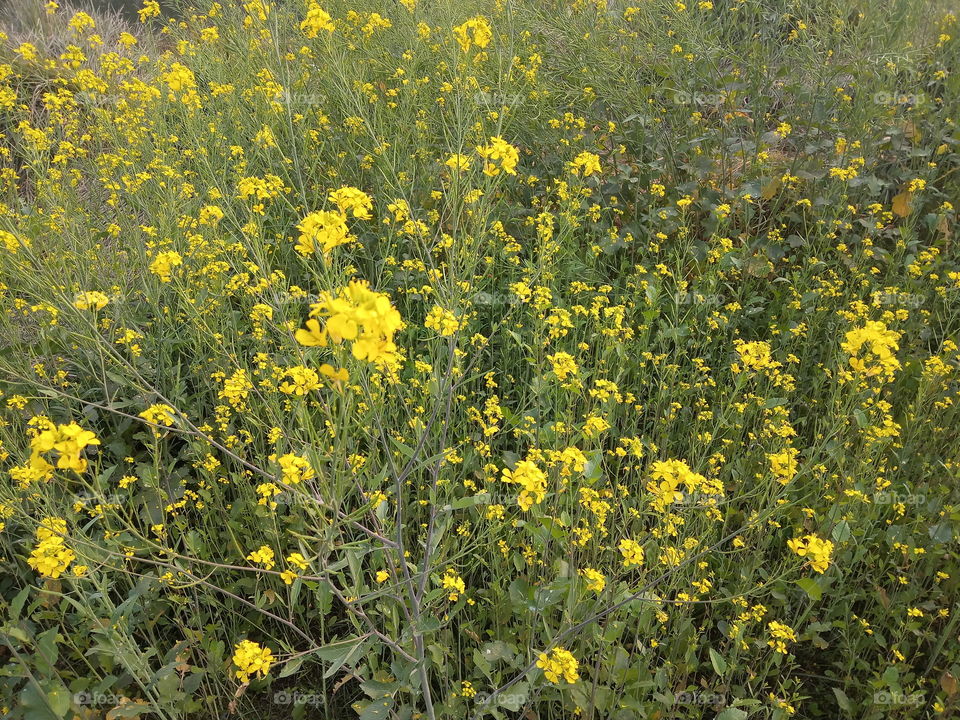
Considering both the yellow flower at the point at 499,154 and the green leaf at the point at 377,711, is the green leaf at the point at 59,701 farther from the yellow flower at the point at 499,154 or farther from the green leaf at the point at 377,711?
the yellow flower at the point at 499,154

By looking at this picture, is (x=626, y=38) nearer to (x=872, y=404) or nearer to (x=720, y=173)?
(x=720, y=173)

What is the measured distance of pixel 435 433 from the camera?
225 cm

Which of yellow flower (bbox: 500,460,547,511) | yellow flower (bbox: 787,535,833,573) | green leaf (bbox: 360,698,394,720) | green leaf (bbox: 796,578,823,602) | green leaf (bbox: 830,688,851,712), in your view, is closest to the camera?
yellow flower (bbox: 500,460,547,511)

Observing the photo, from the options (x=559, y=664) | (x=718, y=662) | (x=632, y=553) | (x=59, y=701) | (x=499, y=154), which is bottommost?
(x=59, y=701)

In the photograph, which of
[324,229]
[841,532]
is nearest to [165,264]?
[324,229]

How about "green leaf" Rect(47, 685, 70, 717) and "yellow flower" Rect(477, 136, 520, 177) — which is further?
"yellow flower" Rect(477, 136, 520, 177)

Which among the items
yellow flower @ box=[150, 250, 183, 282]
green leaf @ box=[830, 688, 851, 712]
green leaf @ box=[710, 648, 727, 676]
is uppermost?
yellow flower @ box=[150, 250, 183, 282]

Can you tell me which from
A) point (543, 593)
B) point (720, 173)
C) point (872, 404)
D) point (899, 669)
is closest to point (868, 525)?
point (899, 669)

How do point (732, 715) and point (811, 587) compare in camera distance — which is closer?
point (732, 715)

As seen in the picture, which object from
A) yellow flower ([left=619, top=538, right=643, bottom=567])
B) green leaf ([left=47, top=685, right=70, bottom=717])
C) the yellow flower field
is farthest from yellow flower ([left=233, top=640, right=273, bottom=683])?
yellow flower ([left=619, top=538, right=643, bottom=567])

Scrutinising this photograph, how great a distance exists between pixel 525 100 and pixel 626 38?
75cm

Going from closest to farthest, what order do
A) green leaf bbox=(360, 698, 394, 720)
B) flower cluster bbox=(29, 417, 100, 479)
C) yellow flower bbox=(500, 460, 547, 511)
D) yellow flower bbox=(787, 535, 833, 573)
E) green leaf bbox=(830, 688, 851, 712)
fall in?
1. flower cluster bbox=(29, 417, 100, 479)
2. yellow flower bbox=(500, 460, 547, 511)
3. yellow flower bbox=(787, 535, 833, 573)
4. green leaf bbox=(360, 698, 394, 720)
5. green leaf bbox=(830, 688, 851, 712)

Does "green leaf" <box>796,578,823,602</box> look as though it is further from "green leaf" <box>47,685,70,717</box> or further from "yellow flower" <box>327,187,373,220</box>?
"green leaf" <box>47,685,70,717</box>

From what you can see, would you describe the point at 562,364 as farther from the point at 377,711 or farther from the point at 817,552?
the point at 377,711
